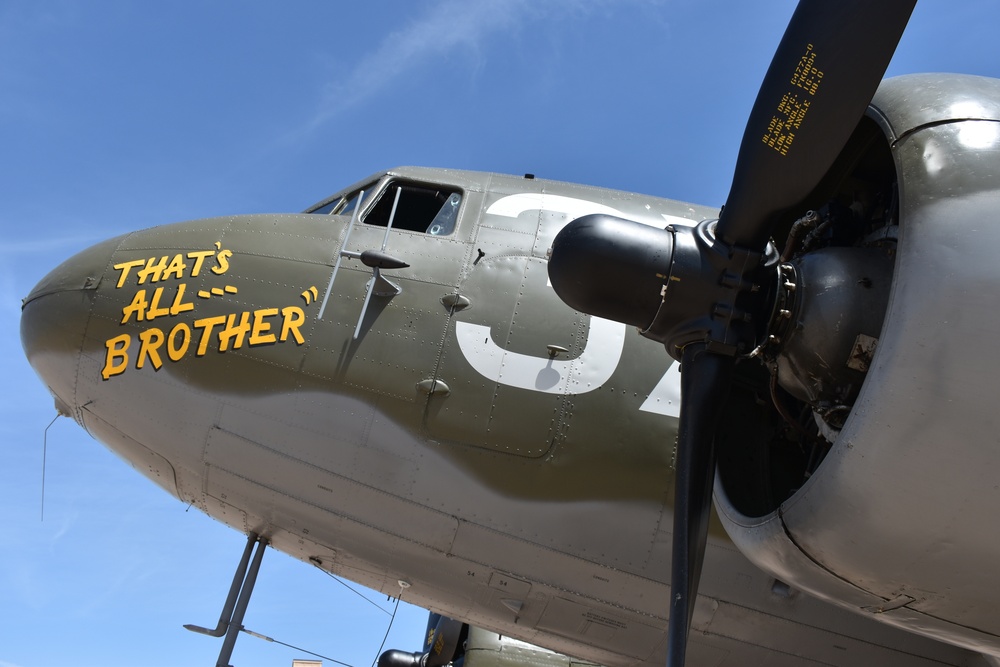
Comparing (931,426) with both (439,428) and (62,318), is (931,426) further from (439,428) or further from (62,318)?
(62,318)

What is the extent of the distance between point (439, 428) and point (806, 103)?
3684 millimetres

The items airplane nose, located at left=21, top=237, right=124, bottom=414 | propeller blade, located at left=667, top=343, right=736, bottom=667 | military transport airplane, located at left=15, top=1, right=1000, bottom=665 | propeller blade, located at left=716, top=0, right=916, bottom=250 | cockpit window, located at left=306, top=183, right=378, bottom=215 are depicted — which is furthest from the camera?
cockpit window, located at left=306, top=183, right=378, bottom=215

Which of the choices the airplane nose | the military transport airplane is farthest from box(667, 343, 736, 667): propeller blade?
the airplane nose

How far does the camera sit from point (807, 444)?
279 inches

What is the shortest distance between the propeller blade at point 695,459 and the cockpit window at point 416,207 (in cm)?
327

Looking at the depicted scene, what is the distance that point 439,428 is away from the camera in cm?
766

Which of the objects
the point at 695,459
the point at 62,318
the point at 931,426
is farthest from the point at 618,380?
the point at 62,318

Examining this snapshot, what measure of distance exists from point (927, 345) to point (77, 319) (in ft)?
22.4

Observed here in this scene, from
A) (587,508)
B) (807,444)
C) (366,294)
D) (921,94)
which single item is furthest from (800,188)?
(366,294)

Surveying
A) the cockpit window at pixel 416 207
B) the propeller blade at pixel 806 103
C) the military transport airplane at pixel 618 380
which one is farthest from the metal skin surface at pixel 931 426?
the cockpit window at pixel 416 207

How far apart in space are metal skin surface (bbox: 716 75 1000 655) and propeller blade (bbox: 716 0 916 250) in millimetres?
327

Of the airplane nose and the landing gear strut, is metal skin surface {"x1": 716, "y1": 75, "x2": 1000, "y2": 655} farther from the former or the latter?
the airplane nose

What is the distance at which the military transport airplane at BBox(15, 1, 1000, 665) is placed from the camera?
5051mm

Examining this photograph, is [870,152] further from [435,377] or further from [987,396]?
[435,377]
